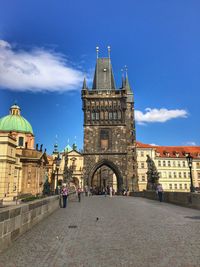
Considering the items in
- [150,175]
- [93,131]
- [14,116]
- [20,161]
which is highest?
[14,116]

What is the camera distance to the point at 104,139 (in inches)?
2050

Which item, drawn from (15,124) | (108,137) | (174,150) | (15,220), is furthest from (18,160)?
(174,150)

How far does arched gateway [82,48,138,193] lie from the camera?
50250 millimetres

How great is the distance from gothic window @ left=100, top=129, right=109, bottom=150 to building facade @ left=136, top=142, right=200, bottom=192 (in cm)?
2250

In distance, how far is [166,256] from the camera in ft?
16.2

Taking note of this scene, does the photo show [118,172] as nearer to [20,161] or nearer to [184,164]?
[20,161]

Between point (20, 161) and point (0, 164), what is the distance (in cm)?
836

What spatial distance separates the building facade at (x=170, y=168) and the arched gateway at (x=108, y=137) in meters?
17.3

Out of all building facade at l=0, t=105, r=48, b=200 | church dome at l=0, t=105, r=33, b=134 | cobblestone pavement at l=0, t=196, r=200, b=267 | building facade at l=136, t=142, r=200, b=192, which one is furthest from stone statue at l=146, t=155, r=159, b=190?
building facade at l=136, t=142, r=200, b=192

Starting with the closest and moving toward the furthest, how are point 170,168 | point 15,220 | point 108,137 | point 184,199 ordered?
point 15,220, point 184,199, point 108,137, point 170,168

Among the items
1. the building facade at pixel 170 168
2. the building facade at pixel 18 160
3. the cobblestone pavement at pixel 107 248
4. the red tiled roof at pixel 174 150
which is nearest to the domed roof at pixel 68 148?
the red tiled roof at pixel 174 150

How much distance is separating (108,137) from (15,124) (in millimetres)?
18955

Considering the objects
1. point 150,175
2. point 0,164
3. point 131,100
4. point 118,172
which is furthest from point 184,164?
point 0,164

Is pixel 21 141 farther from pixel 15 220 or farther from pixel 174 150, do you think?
pixel 15 220
